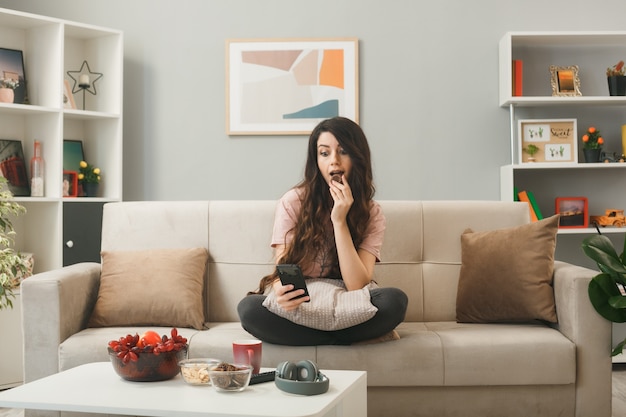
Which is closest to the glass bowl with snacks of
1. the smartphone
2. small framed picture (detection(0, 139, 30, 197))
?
the smartphone

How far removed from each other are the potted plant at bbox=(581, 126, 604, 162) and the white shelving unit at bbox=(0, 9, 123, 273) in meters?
2.58

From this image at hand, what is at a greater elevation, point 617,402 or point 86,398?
point 86,398

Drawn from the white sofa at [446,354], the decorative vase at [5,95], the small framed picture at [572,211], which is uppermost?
the decorative vase at [5,95]

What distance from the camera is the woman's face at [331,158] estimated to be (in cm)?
299

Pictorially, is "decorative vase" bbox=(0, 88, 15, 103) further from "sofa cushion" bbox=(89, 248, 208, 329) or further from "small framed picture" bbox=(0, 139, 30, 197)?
"sofa cushion" bbox=(89, 248, 208, 329)

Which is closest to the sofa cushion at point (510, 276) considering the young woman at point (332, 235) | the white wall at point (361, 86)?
the young woman at point (332, 235)

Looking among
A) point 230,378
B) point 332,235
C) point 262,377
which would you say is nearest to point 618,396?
point 332,235

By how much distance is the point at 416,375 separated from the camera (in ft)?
8.82

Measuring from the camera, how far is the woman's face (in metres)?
2.99

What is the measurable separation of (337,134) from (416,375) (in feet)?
3.08

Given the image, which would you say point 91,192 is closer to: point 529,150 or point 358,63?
point 358,63

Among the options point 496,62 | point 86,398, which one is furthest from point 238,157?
point 86,398

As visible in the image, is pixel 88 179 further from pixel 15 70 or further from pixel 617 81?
pixel 617 81

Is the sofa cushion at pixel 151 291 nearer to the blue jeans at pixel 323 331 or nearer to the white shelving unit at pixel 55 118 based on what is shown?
the blue jeans at pixel 323 331
